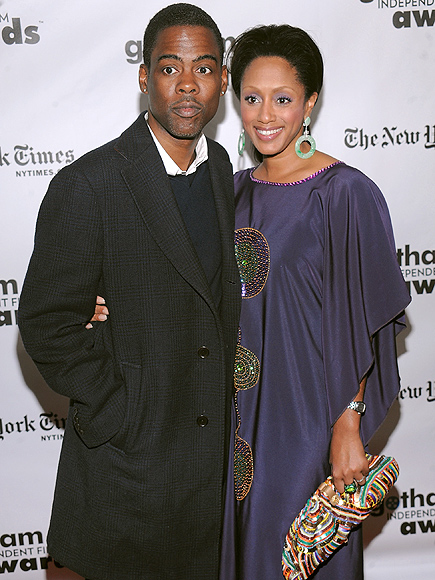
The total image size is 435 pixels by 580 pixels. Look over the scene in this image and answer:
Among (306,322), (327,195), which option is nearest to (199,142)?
(327,195)

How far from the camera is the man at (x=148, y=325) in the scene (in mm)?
1674

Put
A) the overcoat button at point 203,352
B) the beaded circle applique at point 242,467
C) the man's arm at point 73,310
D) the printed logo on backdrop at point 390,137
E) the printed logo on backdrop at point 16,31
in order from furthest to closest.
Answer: the printed logo on backdrop at point 390,137, the printed logo on backdrop at point 16,31, the beaded circle applique at point 242,467, the overcoat button at point 203,352, the man's arm at point 73,310

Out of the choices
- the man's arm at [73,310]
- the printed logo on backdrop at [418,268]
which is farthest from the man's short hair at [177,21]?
the printed logo on backdrop at [418,268]

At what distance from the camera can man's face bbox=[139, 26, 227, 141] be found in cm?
170

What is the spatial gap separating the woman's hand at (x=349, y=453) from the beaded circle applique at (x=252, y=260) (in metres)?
0.43

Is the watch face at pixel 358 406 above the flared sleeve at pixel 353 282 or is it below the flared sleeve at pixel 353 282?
below

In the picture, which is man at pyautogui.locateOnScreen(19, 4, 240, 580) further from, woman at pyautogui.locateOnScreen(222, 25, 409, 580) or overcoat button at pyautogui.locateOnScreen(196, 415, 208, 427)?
woman at pyautogui.locateOnScreen(222, 25, 409, 580)

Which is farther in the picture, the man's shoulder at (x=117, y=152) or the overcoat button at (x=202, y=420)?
the overcoat button at (x=202, y=420)

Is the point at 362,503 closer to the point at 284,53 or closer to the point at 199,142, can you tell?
the point at 199,142

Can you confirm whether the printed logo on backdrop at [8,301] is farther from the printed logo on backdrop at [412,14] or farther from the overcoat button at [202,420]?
the printed logo on backdrop at [412,14]

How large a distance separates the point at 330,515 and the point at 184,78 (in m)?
1.23

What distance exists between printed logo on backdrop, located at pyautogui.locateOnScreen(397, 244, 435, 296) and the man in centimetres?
130

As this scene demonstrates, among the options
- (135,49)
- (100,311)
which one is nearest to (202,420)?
(100,311)

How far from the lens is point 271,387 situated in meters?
1.94
